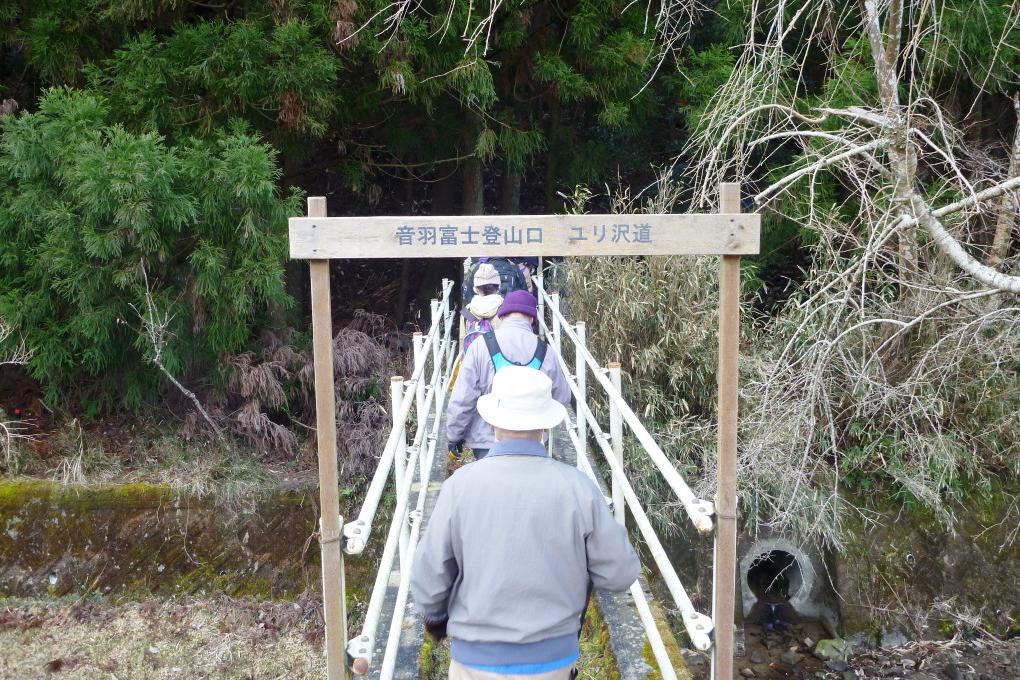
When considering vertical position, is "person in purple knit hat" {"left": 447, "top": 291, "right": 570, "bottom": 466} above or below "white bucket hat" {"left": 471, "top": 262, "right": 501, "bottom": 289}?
below

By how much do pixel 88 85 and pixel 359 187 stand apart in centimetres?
267

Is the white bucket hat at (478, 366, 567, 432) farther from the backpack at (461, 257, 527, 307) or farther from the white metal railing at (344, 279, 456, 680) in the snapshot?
the backpack at (461, 257, 527, 307)

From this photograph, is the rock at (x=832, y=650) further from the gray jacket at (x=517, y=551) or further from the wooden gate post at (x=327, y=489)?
the wooden gate post at (x=327, y=489)

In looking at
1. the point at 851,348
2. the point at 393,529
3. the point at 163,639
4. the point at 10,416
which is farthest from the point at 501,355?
the point at 10,416

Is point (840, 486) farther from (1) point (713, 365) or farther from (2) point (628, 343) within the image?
(2) point (628, 343)

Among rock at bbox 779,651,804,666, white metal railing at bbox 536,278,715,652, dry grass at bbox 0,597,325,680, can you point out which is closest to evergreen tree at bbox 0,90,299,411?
dry grass at bbox 0,597,325,680

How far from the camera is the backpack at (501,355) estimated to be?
147 inches

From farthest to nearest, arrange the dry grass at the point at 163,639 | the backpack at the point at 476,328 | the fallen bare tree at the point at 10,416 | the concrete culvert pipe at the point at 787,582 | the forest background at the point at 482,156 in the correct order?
the concrete culvert pipe at the point at 787,582, the fallen bare tree at the point at 10,416, the forest background at the point at 482,156, the dry grass at the point at 163,639, the backpack at the point at 476,328

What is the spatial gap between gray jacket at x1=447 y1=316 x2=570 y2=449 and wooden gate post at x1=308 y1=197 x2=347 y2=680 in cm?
153

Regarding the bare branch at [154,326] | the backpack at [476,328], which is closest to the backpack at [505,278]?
the backpack at [476,328]

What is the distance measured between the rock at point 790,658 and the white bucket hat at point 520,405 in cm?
570

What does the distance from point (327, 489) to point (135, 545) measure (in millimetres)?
5541

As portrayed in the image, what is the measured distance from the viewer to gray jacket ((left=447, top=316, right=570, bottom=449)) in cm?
380

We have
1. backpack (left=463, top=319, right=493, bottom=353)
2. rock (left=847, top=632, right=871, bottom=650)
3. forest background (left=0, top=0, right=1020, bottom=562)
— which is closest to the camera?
backpack (left=463, top=319, right=493, bottom=353)
